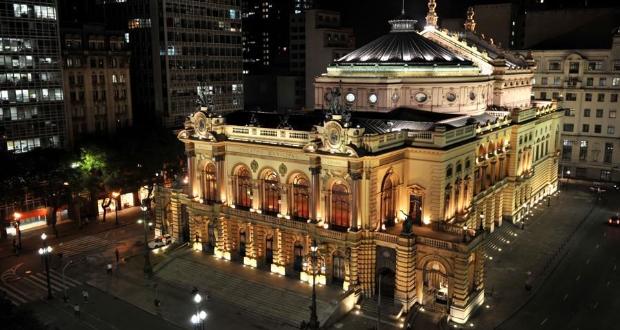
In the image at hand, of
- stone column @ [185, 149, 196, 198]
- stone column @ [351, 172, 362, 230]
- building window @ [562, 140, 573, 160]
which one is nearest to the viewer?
stone column @ [351, 172, 362, 230]

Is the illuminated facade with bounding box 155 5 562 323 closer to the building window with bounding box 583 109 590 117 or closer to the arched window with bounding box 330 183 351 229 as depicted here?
the arched window with bounding box 330 183 351 229

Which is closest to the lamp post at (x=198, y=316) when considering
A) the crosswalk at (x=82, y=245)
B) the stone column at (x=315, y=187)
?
the stone column at (x=315, y=187)

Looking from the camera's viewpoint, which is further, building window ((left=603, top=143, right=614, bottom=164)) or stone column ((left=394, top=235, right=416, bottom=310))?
building window ((left=603, top=143, right=614, bottom=164))

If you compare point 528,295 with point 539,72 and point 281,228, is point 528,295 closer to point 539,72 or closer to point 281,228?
point 281,228

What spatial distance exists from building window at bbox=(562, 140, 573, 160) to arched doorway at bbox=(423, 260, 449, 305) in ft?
243

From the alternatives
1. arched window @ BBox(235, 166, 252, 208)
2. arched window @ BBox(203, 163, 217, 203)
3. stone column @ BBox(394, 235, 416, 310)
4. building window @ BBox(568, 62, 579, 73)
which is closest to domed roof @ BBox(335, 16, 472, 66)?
arched window @ BBox(235, 166, 252, 208)

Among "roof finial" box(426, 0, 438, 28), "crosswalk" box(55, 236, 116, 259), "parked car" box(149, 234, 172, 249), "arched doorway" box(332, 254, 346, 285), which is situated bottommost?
"crosswalk" box(55, 236, 116, 259)

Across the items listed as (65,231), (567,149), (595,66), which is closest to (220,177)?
(65,231)

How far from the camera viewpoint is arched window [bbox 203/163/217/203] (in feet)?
222

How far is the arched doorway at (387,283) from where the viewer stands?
55844mm

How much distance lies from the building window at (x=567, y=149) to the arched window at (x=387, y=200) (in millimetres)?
71695

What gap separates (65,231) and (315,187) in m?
44.6

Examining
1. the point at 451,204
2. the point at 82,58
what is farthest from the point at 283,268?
the point at 82,58

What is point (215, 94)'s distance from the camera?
406 ft
